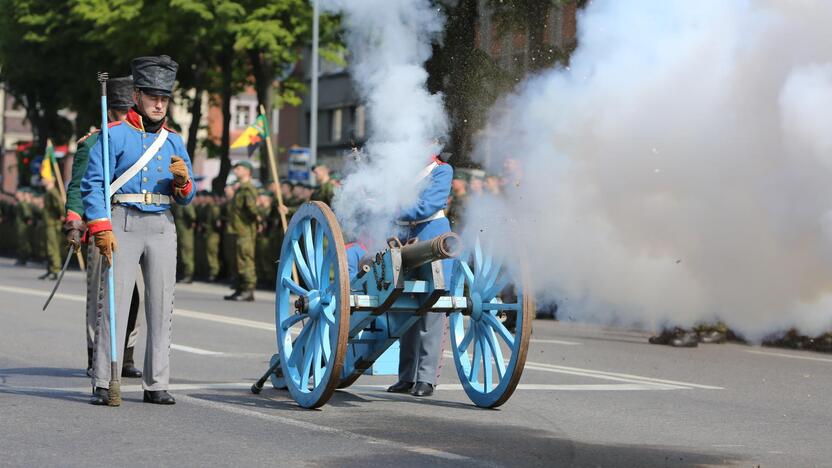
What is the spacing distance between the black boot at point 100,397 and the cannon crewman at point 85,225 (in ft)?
2.97

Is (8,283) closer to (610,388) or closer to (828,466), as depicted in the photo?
(610,388)

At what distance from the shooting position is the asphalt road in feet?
25.1

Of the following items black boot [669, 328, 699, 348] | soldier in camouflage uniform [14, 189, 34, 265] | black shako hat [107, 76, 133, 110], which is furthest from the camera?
soldier in camouflage uniform [14, 189, 34, 265]

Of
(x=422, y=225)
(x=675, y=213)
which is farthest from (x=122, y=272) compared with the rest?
(x=675, y=213)

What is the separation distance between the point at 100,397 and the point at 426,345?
7.32 ft

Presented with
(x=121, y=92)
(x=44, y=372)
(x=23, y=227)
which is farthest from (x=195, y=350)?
(x=23, y=227)

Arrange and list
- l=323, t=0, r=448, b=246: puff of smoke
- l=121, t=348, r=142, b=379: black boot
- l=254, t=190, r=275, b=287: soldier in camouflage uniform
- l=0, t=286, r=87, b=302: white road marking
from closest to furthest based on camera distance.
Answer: l=323, t=0, r=448, b=246: puff of smoke, l=121, t=348, r=142, b=379: black boot, l=0, t=286, r=87, b=302: white road marking, l=254, t=190, r=275, b=287: soldier in camouflage uniform

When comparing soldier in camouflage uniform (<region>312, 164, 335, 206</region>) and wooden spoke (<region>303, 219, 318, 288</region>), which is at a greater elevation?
soldier in camouflage uniform (<region>312, 164, 335, 206</region>)

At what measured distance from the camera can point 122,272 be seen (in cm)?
947

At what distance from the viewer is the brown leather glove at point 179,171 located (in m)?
9.34

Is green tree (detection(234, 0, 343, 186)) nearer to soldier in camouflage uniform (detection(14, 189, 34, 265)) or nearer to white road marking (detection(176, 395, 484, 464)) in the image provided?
soldier in camouflage uniform (detection(14, 189, 34, 265))

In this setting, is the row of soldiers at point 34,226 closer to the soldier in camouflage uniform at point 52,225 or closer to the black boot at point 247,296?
the soldier in camouflage uniform at point 52,225

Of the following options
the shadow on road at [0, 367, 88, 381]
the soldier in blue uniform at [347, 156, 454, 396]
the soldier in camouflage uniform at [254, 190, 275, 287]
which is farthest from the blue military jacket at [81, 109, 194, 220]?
the soldier in camouflage uniform at [254, 190, 275, 287]

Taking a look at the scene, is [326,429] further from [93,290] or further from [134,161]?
[93,290]
